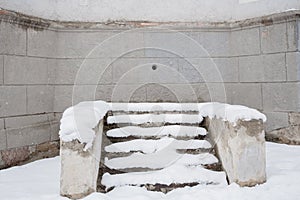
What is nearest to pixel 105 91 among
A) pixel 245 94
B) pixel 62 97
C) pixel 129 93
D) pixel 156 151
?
pixel 129 93

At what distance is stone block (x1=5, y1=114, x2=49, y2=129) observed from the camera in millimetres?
3524

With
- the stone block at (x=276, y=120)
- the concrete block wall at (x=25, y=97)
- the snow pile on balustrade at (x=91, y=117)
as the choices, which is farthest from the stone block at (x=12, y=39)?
the stone block at (x=276, y=120)

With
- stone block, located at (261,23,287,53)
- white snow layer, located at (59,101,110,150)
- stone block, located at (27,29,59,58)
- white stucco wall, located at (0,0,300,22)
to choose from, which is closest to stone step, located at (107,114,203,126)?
white snow layer, located at (59,101,110,150)

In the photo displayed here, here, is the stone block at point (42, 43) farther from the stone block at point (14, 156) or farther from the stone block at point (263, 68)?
the stone block at point (263, 68)

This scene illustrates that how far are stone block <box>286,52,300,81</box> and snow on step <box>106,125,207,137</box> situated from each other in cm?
148

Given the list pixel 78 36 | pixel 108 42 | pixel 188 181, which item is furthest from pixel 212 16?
pixel 188 181

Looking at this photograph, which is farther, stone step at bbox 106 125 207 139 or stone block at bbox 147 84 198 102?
stone block at bbox 147 84 198 102

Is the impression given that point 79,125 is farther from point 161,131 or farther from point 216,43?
point 216,43

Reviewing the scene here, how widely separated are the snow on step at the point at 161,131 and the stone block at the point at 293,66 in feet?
4.86

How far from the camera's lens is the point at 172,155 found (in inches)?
119

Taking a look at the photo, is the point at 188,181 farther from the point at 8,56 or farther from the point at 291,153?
the point at 8,56

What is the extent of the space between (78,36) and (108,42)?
0.44m

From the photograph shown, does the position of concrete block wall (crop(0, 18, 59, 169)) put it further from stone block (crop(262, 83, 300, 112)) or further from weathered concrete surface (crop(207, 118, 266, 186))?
stone block (crop(262, 83, 300, 112))

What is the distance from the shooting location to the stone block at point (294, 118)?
12.6ft
